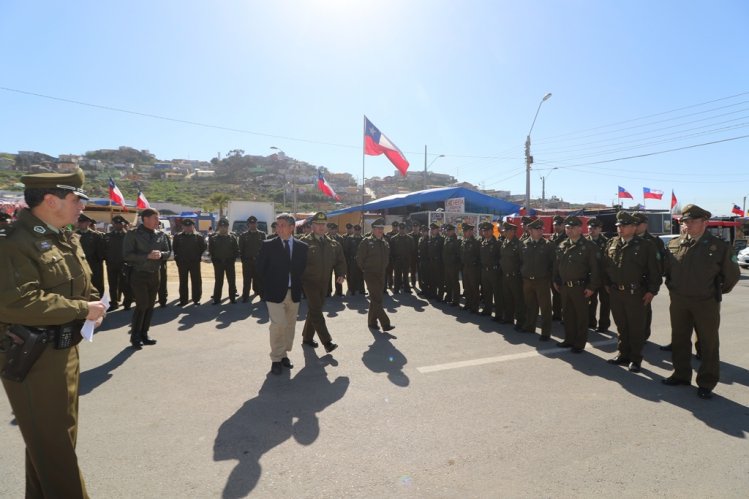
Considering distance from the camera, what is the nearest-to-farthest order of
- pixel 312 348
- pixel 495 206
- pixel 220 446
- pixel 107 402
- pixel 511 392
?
pixel 220 446 → pixel 107 402 → pixel 511 392 → pixel 312 348 → pixel 495 206

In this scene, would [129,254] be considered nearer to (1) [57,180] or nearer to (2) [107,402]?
(2) [107,402]

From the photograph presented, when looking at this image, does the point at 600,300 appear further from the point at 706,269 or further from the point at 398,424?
the point at 398,424

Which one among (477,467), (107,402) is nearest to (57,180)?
(107,402)

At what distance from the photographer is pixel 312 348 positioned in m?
5.96

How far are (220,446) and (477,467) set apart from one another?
2025 mm

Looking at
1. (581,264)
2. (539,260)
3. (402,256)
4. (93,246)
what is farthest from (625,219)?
(93,246)

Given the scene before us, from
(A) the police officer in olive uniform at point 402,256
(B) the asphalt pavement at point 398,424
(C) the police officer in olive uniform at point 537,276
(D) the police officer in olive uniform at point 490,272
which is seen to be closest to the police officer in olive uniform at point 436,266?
(A) the police officer in olive uniform at point 402,256

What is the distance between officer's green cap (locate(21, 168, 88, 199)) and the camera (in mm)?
2256

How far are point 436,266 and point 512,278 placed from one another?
3148 mm

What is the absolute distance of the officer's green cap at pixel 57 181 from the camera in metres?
2.26

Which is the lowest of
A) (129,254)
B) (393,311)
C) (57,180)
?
(393,311)

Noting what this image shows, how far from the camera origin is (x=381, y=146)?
1512 cm

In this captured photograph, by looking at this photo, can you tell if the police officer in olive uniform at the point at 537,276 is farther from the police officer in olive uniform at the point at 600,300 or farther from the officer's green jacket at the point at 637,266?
the officer's green jacket at the point at 637,266

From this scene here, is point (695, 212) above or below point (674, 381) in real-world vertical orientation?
above
